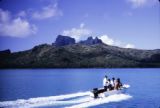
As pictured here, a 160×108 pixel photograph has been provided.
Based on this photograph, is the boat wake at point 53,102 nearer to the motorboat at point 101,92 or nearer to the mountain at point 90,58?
the motorboat at point 101,92

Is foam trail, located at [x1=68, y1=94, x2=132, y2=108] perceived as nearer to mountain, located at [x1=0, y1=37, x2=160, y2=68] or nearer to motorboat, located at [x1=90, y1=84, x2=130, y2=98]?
motorboat, located at [x1=90, y1=84, x2=130, y2=98]

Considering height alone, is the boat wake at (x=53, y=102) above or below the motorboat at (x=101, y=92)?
below

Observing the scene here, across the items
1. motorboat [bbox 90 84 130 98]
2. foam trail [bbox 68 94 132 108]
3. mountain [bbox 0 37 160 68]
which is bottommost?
foam trail [bbox 68 94 132 108]

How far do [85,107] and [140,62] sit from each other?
4408 centimetres

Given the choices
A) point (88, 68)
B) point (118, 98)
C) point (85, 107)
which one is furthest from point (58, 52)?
point (85, 107)

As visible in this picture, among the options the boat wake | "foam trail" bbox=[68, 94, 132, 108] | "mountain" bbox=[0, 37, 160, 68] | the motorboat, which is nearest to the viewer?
the boat wake

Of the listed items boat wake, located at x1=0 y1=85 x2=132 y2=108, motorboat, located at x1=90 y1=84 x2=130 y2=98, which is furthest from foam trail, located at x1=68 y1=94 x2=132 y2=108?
motorboat, located at x1=90 y1=84 x2=130 y2=98

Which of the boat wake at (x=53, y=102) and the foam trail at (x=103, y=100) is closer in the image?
the boat wake at (x=53, y=102)

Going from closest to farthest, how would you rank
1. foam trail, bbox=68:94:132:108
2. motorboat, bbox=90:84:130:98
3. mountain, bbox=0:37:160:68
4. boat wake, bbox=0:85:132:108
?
boat wake, bbox=0:85:132:108 → foam trail, bbox=68:94:132:108 → motorboat, bbox=90:84:130:98 → mountain, bbox=0:37:160:68

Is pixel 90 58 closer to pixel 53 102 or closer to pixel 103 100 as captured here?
pixel 103 100

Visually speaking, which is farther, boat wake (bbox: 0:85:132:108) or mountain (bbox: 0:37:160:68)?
mountain (bbox: 0:37:160:68)

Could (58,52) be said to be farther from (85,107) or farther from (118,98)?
(85,107)

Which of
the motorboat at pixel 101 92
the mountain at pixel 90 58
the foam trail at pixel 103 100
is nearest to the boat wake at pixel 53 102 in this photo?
the foam trail at pixel 103 100

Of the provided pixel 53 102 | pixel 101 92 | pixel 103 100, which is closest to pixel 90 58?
pixel 101 92
